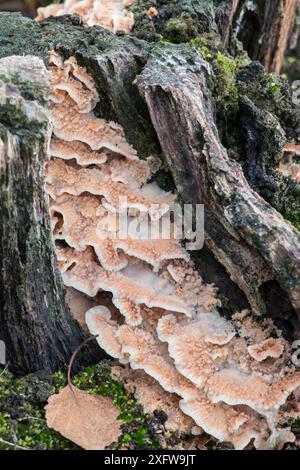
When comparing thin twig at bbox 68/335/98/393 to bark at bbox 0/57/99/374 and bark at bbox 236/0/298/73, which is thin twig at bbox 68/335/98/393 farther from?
bark at bbox 236/0/298/73

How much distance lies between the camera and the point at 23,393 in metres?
4.18

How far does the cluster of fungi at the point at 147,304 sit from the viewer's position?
4074mm

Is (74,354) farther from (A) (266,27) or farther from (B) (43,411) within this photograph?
(A) (266,27)

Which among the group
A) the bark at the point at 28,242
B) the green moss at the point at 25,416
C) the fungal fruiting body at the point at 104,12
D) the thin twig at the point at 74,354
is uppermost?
the fungal fruiting body at the point at 104,12

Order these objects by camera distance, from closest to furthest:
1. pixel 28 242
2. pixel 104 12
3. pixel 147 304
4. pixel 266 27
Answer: pixel 28 242 → pixel 147 304 → pixel 104 12 → pixel 266 27

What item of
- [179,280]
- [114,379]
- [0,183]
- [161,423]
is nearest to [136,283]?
[179,280]

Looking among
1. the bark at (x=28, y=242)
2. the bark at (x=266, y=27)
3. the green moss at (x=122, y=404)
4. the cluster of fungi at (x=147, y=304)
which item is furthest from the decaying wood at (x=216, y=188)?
the bark at (x=266, y=27)

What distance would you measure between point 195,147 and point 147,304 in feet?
3.89

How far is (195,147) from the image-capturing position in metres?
4.37

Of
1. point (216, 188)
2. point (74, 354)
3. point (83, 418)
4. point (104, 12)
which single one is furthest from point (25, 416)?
point (104, 12)

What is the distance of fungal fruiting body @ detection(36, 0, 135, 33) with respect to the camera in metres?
5.45

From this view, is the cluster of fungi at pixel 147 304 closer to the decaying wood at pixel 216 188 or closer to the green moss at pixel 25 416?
the decaying wood at pixel 216 188

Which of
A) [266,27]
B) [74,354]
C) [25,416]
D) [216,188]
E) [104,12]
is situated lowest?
[25,416]

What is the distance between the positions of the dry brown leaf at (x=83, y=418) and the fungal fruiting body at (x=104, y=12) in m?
3.18
